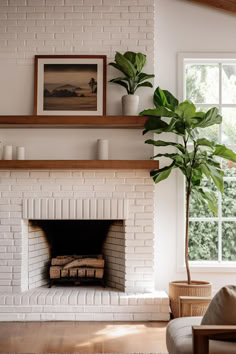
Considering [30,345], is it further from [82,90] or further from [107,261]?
[82,90]

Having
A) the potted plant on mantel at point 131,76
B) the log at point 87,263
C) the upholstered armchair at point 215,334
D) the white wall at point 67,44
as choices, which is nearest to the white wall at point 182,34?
the white wall at point 67,44

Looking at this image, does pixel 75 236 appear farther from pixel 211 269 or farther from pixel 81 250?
pixel 211 269

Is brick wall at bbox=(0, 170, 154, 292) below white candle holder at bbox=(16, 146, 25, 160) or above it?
below

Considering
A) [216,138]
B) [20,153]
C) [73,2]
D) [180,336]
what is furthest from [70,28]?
[180,336]

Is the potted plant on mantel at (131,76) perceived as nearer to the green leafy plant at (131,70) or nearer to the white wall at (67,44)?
the green leafy plant at (131,70)

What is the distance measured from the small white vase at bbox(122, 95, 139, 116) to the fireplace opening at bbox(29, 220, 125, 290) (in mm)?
1118

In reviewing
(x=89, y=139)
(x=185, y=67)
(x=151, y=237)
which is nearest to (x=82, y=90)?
(x=89, y=139)

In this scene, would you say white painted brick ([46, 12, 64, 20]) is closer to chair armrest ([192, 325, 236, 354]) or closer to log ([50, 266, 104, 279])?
log ([50, 266, 104, 279])

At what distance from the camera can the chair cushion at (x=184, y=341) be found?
243 centimetres

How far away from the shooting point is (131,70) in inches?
189

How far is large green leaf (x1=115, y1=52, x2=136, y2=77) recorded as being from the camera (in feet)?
15.7

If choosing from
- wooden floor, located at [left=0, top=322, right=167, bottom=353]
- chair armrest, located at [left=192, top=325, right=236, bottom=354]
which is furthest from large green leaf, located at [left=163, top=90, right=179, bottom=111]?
chair armrest, located at [left=192, top=325, right=236, bottom=354]

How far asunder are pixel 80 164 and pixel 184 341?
249cm

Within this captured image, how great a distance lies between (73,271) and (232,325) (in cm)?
286
